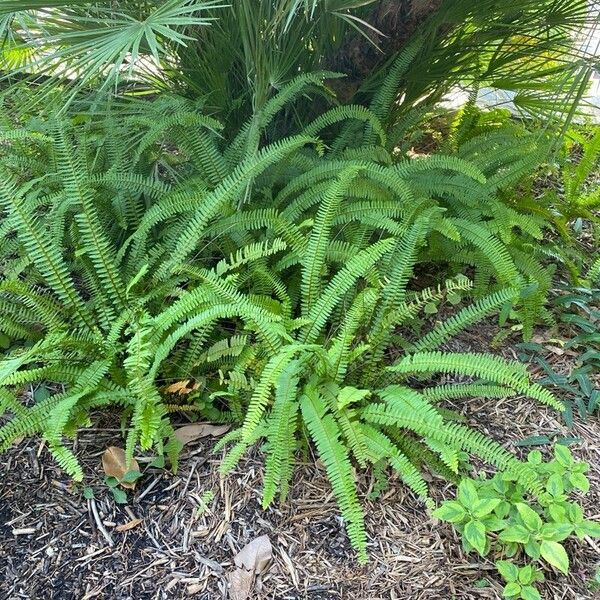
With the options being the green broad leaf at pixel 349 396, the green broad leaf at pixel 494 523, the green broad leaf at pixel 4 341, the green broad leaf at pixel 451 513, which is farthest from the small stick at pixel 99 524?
the green broad leaf at pixel 494 523

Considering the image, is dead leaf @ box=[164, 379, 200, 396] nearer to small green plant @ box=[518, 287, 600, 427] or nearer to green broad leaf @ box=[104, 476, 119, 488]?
green broad leaf @ box=[104, 476, 119, 488]

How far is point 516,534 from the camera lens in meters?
1.44

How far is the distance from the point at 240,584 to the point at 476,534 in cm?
62

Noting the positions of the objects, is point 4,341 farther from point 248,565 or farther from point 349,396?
point 349,396

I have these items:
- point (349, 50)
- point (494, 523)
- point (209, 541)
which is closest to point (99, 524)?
point (209, 541)

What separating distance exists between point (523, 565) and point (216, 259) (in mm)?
1400

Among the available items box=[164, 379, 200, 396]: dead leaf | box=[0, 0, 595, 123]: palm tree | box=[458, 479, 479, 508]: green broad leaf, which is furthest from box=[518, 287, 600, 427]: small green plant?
box=[164, 379, 200, 396]: dead leaf

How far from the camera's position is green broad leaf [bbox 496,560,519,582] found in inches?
56.5

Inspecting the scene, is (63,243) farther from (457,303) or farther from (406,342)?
(457,303)

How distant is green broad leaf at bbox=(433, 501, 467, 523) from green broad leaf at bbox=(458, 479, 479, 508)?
0.02 metres

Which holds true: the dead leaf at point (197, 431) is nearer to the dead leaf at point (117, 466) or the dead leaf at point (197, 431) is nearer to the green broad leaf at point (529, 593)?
the dead leaf at point (117, 466)

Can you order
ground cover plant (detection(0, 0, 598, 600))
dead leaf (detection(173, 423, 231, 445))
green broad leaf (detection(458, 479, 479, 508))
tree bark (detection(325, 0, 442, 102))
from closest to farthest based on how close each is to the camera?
green broad leaf (detection(458, 479, 479, 508)) → ground cover plant (detection(0, 0, 598, 600)) → dead leaf (detection(173, 423, 231, 445)) → tree bark (detection(325, 0, 442, 102))

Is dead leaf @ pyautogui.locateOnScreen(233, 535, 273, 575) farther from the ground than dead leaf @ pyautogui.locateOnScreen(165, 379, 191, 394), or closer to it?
closer to it

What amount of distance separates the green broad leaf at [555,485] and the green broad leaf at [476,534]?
0.68 feet
